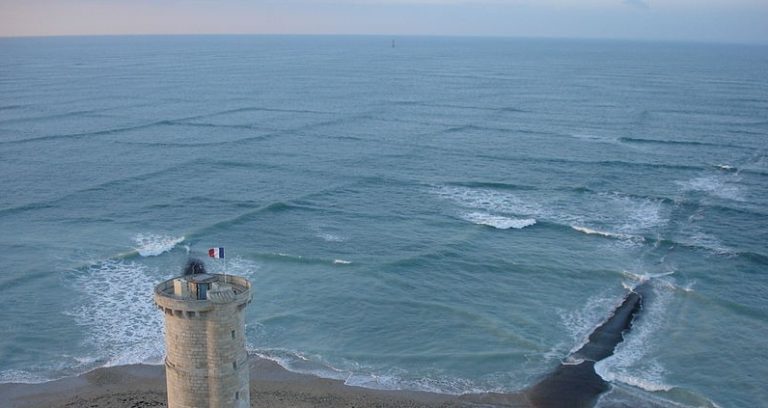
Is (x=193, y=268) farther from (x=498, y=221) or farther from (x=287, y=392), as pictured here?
(x=498, y=221)

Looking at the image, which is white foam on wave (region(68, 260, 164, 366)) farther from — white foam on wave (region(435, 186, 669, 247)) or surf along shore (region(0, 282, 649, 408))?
white foam on wave (region(435, 186, 669, 247))

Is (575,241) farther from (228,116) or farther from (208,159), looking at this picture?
(228,116)

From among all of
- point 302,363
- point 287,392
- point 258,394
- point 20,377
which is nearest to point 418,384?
point 302,363

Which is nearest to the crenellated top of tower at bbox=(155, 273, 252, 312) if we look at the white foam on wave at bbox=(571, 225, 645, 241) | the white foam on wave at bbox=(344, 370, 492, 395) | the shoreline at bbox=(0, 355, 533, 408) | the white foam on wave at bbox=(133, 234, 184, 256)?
the shoreline at bbox=(0, 355, 533, 408)

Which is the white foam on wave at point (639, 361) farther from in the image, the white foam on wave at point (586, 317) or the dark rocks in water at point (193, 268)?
the dark rocks in water at point (193, 268)

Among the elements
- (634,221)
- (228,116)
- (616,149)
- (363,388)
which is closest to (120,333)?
(363,388)

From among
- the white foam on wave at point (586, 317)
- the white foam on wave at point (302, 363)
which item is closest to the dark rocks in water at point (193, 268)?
the white foam on wave at point (302, 363)
